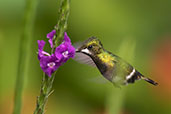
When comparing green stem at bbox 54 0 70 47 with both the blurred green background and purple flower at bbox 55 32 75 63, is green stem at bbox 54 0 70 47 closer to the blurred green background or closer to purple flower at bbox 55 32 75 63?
purple flower at bbox 55 32 75 63

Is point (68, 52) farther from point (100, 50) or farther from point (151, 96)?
point (151, 96)

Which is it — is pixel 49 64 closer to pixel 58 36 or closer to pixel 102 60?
pixel 58 36

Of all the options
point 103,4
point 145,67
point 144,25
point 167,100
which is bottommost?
point 167,100

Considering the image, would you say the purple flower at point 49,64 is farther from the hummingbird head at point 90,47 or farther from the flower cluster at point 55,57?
the hummingbird head at point 90,47

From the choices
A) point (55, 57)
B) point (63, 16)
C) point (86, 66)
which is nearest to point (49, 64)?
point (55, 57)

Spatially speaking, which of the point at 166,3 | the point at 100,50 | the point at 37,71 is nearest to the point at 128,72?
the point at 100,50

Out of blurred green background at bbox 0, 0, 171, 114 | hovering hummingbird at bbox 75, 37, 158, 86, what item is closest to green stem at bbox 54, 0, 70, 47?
hovering hummingbird at bbox 75, 37, 158, 86
